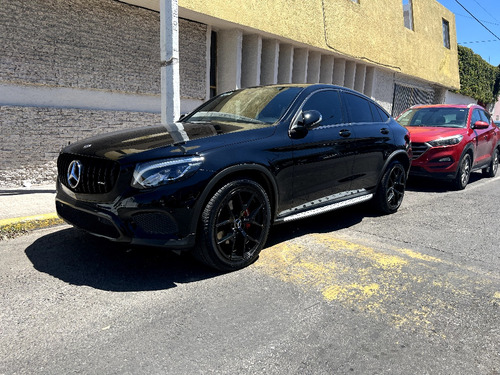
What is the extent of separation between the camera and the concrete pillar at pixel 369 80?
1485 centimetres

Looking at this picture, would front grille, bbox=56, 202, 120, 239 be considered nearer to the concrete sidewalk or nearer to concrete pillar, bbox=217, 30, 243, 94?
the concrete sidewalk

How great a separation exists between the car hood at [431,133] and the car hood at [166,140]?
4947mm

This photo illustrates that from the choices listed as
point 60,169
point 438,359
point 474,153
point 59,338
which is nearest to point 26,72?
point 60,169

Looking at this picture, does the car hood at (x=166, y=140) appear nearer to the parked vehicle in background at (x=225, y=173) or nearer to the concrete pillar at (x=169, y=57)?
the parked vehicle in background at (x=225, y=173)

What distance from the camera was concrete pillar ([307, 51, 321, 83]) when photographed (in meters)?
12.2

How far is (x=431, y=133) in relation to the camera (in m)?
7.79

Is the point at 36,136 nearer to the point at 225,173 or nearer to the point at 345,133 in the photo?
the point at 225,173

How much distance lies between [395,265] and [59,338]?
2.88 meters

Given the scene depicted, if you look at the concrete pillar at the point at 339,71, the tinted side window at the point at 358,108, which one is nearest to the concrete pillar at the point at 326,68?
the concrete pillar at the point at 339,71

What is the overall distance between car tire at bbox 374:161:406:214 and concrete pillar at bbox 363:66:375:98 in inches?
388

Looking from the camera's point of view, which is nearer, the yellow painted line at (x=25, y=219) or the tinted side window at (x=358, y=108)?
the yellow painted line at (x=25, y=219)

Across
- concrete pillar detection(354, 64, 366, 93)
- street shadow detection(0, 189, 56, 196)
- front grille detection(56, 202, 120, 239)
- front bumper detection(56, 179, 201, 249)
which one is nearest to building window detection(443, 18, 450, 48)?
concrete pillar detection(354, 64, 366, 93)

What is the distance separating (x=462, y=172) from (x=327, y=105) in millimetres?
4678

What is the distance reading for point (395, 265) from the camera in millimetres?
3764
